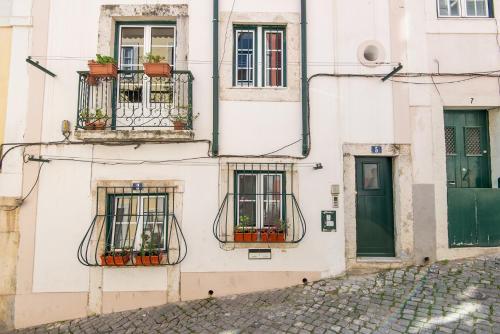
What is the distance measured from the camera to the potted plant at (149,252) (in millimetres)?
5738

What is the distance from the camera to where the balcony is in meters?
5.85

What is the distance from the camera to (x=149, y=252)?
583 cm

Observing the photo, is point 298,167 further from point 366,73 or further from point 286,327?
point 286,327

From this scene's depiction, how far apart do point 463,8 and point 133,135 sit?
6.78m

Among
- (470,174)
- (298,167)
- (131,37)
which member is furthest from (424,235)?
(131,37)

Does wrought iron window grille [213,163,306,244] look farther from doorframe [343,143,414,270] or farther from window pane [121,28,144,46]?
window pane [121,28,144,46]

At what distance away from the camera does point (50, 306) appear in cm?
580

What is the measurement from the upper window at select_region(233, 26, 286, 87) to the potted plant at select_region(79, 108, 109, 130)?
247 centimetres

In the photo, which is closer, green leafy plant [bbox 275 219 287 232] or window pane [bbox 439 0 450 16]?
green leafy plant [bbox 275 219 287 232]

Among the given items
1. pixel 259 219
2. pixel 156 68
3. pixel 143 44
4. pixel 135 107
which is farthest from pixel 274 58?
pixel 259 219

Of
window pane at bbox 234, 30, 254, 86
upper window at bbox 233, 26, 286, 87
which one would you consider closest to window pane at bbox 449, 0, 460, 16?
upper window at bbox 233, 26, 286, 87

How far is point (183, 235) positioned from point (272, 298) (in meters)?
1.88

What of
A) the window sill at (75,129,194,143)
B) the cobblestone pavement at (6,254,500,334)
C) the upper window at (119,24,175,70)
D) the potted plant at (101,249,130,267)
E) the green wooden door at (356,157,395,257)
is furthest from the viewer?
the upper window at (119,24,175,70)

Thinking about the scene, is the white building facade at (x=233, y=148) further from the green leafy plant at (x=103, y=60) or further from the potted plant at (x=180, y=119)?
the green leafy plant at (x=103, y=60)
